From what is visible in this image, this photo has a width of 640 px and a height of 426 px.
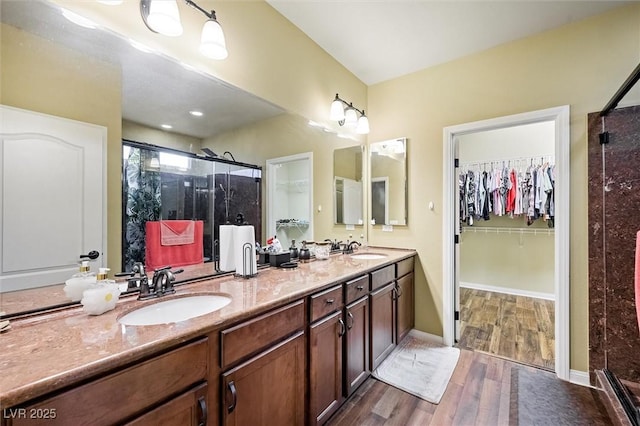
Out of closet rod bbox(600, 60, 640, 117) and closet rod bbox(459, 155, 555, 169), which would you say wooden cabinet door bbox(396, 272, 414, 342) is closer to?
closet rod bbox(600, 60, 640, 117)

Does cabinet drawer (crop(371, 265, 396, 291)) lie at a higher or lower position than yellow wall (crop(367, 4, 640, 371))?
lower

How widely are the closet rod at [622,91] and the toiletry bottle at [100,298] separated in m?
2.80

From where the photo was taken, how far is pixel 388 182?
10.2 feet

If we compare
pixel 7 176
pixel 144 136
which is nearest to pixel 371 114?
pixel 144 136

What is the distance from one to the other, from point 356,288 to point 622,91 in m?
2.09

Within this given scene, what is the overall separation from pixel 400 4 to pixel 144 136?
76.0 inches

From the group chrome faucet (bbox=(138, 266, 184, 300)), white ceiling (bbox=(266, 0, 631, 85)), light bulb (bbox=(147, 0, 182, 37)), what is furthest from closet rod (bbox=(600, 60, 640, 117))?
chrome faucet (bbox=(138, 266, 184, 300))

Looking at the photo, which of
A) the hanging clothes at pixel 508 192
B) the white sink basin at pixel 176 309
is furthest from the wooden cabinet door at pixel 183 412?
the hanging clothes at pixel 508 192

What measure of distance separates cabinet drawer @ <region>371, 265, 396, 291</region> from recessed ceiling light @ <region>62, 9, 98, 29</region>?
2.06 meters

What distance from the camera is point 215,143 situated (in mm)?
1696

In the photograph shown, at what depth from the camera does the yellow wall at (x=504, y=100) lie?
6.76ft

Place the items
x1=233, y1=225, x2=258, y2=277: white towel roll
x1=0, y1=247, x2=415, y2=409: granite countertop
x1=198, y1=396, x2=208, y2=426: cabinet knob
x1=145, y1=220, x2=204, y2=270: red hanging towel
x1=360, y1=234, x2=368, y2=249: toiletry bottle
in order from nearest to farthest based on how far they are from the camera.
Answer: x1=0, y1=247, x2=415, y2=409: granite countertop, x1=198, y1=396, x2=208, y2=426: cabinet knob, x1=145, y1=220, x2=204, y2=270: red hanging towel, x1=233, y1=225, x2=258, y2=277: white towel roll, x1=360, y1=234, x2=368, y2=249: toiletry bottle

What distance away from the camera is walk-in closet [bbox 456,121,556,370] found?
11.8 ft

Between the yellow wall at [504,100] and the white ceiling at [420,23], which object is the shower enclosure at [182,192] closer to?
the white ceiling at [420,23]
